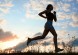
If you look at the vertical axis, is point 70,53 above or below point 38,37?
below

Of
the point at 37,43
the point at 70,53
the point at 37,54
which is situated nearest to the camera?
the point at 37,54

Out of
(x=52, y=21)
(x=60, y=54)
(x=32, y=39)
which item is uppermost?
(x=52, y=21)

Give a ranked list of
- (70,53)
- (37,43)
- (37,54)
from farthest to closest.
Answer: (37,43) → (70,53) → (37,54)

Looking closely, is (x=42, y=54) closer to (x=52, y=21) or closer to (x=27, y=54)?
(x=27, y=54)

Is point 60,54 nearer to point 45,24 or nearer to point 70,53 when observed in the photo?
point 70,53

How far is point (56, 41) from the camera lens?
10.3 meters

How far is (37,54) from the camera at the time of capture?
9.71 m

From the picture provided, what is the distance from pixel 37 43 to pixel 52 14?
8.28 feet

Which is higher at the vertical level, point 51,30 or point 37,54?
point 51,30

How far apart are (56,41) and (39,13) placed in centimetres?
153

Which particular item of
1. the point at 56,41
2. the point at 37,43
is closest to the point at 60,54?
the point at 56,41

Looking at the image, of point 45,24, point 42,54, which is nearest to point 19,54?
point 42,54

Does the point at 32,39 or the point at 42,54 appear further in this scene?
the point at 32,39

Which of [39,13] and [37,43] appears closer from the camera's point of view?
[39,13]
